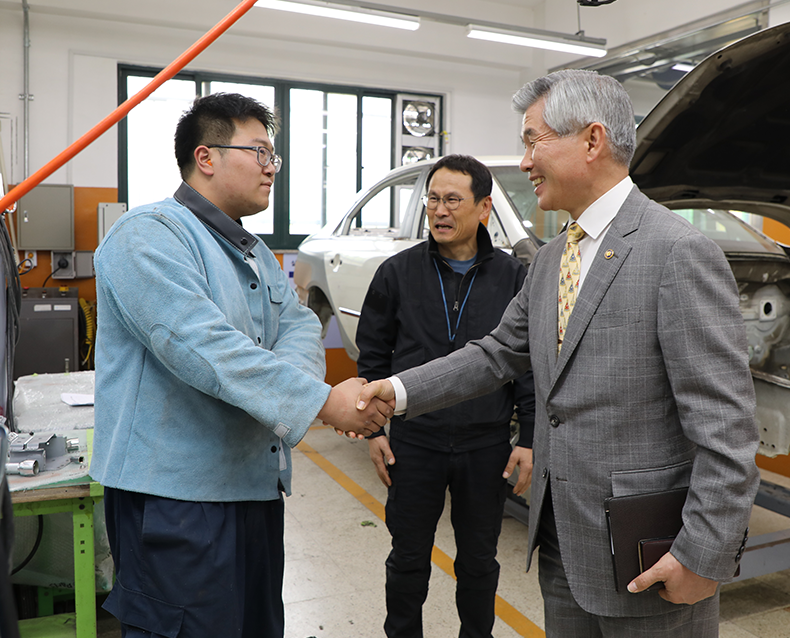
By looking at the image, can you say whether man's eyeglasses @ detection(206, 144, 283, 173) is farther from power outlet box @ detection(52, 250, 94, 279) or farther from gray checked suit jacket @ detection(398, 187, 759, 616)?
power outlet box @ detection(52, 250, 94, 279)

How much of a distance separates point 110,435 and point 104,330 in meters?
0.24

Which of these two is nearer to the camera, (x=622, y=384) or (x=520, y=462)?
(x=622, y=384)

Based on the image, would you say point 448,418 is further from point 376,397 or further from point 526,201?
point 526,201

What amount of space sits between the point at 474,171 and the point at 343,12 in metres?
4.68

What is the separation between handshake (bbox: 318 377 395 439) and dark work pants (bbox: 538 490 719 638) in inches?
21.8

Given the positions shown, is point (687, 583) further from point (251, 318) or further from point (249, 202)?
point (249, 202)

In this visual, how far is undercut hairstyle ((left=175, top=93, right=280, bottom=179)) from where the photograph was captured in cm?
167

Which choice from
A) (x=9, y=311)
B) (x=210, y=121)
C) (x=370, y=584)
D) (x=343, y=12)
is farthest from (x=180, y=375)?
(x=343, y=12)

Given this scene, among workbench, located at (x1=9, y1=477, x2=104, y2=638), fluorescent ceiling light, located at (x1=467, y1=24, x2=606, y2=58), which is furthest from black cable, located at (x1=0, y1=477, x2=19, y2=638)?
fluorescent ceiling light, located at (x1=467, y1=24, x2=606, y2=58)

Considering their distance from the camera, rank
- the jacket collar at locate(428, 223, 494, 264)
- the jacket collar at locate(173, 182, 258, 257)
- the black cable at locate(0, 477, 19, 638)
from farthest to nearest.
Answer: the jacket collar at locate(428, 223, 494, 264) < the jacket collar at locate(173, 182, 258, 257) < the black cable at locate(0, 477, 19, 638)

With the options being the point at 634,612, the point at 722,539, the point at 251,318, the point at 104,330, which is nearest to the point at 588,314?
the point at 722,539

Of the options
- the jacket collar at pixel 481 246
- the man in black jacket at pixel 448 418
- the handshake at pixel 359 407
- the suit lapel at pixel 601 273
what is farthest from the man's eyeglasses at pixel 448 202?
the suit lapel at pixel 601 273

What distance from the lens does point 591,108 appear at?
1407 mm

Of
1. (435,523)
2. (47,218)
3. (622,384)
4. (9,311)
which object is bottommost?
(435,523)
